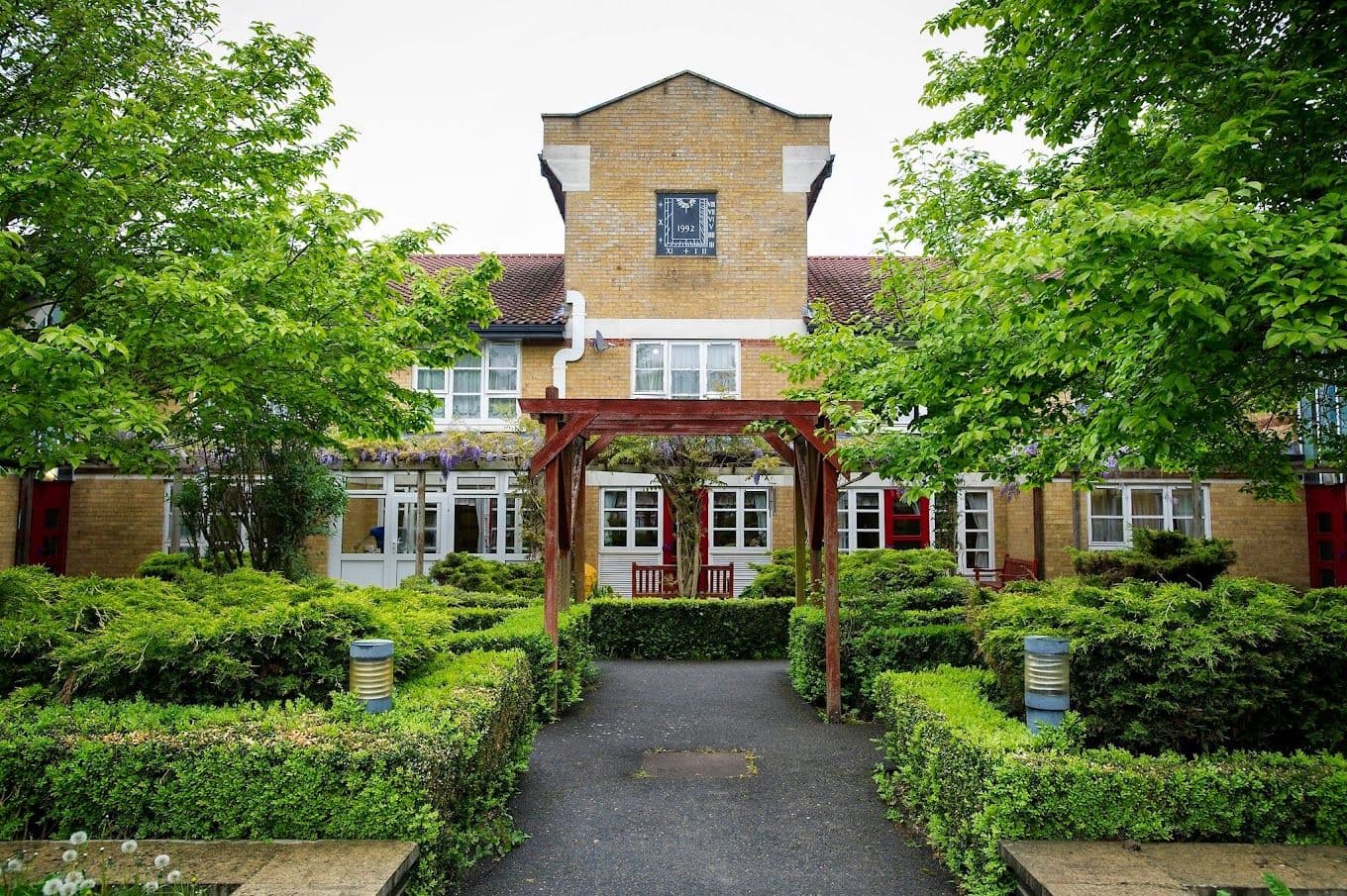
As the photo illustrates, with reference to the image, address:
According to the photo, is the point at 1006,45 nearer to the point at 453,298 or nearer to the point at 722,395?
the point at 453,298

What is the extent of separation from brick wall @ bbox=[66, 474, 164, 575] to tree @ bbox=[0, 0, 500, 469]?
37.2ft

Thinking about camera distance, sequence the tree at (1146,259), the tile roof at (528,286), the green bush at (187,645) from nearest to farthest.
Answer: the tree at (1146,259) → the green bush at (187,645) → the tile roof at (528,286)

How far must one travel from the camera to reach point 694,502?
54.7 feet

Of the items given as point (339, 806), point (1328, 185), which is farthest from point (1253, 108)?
point (339, 806)

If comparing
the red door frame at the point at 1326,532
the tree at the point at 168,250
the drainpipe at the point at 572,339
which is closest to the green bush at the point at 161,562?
the tree at the point at 168,250

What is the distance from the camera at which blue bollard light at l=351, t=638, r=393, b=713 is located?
5133 millimetres

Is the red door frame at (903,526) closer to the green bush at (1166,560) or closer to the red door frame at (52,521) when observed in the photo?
the green bush at (1166,560)

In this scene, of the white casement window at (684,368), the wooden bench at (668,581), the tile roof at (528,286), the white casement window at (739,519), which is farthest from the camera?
the white casement window at (739,519)

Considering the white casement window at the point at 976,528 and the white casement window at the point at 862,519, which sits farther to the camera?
the white casement window at the point at 862,519

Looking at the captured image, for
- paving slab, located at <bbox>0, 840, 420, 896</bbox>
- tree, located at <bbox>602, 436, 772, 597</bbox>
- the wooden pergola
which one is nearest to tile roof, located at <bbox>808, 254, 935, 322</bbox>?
tree, located at <bbox>602, 436, 772, 597</bbox>

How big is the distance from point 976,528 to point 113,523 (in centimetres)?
1850

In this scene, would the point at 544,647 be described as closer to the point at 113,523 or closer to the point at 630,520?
the point at 630,520

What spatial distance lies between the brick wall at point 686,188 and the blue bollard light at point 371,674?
1418 centimetres

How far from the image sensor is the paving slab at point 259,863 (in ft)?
12.2
